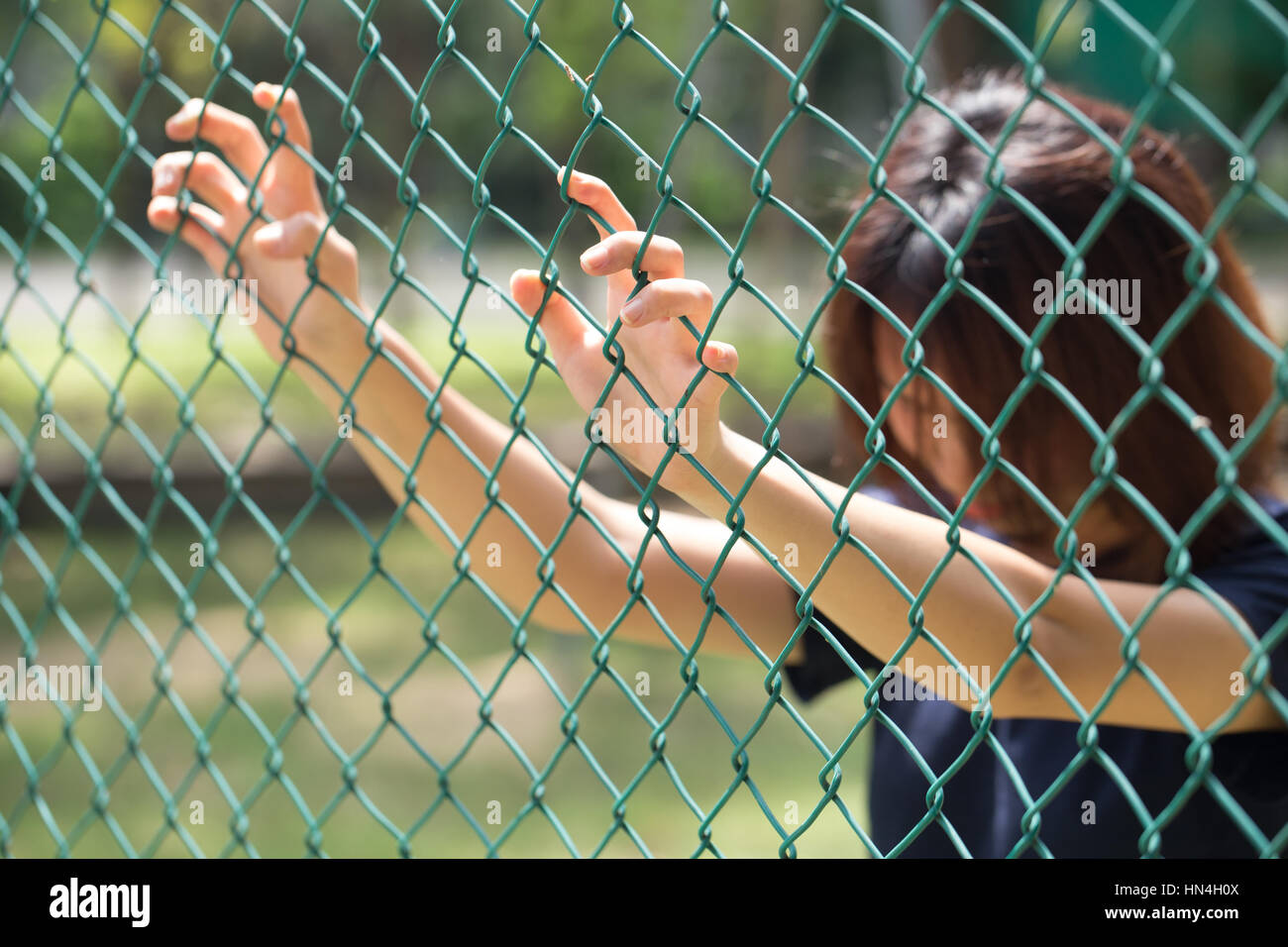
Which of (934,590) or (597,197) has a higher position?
(597,197)

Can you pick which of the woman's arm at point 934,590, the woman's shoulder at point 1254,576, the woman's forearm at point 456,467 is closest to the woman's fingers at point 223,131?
the woman's forearm at point 456,467

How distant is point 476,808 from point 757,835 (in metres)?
0.96

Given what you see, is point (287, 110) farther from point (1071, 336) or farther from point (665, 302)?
point (1071, 336)

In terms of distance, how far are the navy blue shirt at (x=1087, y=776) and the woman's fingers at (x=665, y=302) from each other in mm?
517

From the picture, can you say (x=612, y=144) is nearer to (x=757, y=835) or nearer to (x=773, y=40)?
(x=773, y=40)

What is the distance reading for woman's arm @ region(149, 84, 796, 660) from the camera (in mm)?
1589

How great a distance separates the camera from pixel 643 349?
3.72 ft

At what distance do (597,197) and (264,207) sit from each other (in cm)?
67

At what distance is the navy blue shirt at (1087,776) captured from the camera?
4.09 feet

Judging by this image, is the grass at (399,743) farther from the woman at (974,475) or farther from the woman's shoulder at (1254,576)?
the woman's shoulder at (1254,576)

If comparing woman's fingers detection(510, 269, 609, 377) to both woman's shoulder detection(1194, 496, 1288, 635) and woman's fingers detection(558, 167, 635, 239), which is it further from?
woman's shoulder detection(1194, 496, 1288, 635)

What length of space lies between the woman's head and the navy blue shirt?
0.42 ft

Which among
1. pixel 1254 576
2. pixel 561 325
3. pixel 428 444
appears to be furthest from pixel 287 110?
pixel 1254 576

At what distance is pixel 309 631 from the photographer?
214 inches
